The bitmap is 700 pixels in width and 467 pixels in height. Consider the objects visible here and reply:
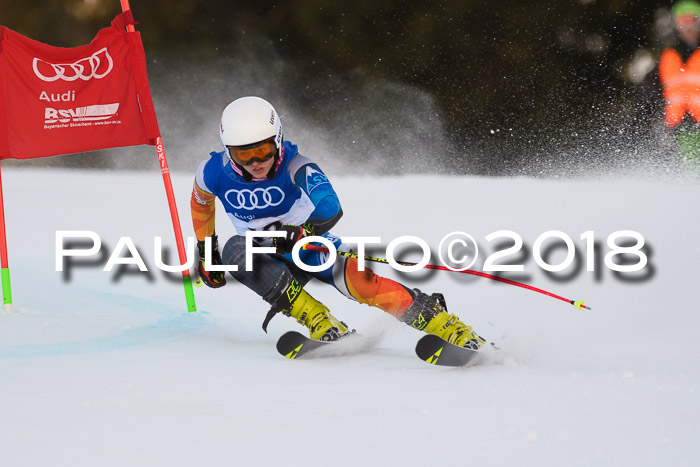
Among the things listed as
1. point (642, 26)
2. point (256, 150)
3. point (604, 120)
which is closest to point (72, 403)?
point (256, 150)

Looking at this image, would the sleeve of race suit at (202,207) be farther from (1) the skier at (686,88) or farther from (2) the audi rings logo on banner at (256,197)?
(1) the skier at (686,88)

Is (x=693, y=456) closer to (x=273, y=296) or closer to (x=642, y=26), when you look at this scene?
(x=273, y=296)

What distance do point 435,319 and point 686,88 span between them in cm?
582

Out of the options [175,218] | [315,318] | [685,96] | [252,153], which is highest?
[685,96]

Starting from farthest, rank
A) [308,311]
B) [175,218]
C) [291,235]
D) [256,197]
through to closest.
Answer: [175,218], [256,197], [308,311], [291,235]

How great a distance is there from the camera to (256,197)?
3.28 metres

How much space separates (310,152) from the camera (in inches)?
469

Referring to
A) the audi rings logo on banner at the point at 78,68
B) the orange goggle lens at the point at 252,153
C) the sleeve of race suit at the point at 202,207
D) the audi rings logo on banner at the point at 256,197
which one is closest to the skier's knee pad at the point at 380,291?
the audi rings logo on banner at the point at 256,197

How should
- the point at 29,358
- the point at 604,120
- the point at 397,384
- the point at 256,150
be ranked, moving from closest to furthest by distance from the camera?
the point at 397,384, the point at 29,358, the point at 256,150, the point at 604,120

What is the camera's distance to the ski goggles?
3.11 meters

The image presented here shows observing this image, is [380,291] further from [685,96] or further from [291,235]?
[685,96]

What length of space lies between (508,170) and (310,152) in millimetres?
3155

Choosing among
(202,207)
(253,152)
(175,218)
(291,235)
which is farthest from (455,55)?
(291,235)

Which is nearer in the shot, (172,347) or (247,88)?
(172,347)
